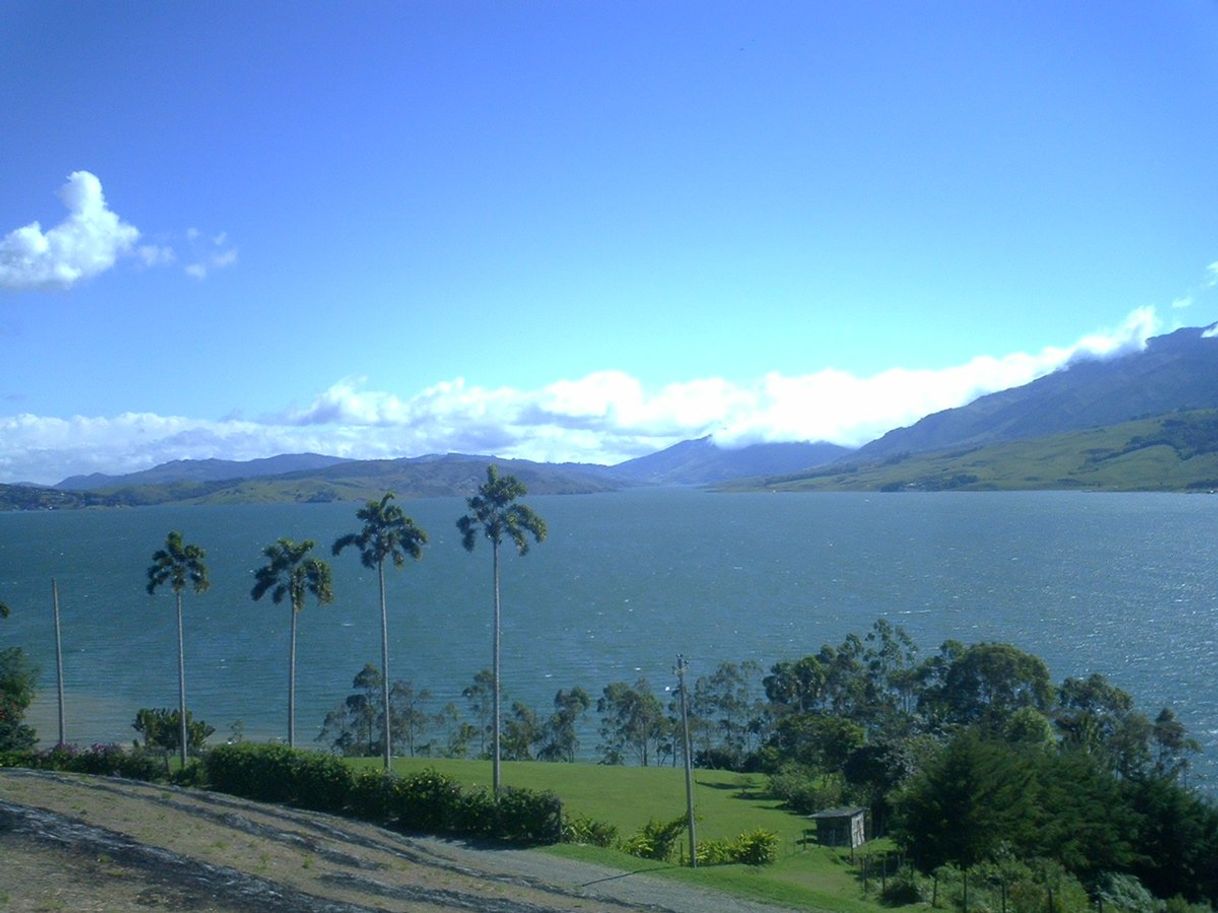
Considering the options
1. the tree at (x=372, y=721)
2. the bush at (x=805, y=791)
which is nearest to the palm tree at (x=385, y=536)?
the tree at (x=372, y=721)

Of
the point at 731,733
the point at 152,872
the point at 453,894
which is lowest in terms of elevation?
the point at 731,733

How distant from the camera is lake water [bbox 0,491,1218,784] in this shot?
63.1 meters

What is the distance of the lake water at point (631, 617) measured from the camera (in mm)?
63094

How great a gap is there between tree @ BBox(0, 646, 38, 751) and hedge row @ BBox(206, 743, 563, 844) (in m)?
15.1

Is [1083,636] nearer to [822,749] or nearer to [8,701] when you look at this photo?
[822,749]

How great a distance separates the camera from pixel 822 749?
45.3 metres

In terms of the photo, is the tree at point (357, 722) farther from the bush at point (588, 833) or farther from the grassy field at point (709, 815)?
the bush at point (588, 833)

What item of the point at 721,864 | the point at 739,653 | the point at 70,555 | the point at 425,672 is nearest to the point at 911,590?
the point at 739,653

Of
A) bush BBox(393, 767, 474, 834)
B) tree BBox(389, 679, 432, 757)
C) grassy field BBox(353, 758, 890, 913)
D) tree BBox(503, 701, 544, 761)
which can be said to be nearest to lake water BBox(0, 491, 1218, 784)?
tree BBox(503, 701, 544, 761)

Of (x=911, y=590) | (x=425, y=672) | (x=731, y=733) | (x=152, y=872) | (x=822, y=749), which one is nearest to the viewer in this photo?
(x=152, y=872)

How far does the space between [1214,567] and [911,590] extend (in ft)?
115

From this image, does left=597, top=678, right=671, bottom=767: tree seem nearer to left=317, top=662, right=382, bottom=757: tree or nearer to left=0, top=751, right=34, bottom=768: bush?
left=317, top=662, right=382, bottom=757: tree

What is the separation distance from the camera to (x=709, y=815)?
1314 inches

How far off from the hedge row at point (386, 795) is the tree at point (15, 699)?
15059 millimetres
